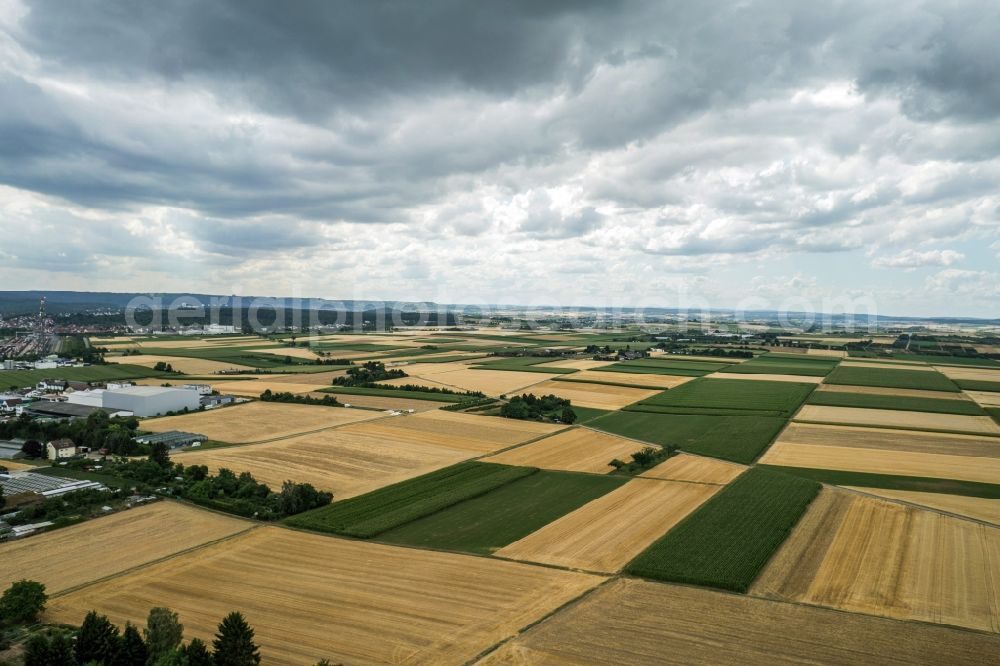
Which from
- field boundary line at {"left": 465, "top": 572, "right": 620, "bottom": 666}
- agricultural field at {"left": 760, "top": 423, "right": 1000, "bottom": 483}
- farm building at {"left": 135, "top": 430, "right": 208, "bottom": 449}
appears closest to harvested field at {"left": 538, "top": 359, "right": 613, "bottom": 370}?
agricultural field at {"left": 760, "top": 423, "right": 1000, "bottom": 483}

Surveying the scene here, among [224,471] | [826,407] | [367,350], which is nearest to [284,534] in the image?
[224,471]

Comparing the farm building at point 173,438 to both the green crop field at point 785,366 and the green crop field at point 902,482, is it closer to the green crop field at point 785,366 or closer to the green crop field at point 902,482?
the green crop field at point 902,482

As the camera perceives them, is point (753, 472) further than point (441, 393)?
No

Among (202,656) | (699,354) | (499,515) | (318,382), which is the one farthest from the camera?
(699,354)

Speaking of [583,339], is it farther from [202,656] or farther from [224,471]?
[202,656]

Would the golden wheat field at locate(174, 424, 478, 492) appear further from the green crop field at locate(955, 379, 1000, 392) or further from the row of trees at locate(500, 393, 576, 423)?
the green crop field at locate(955, 379, 1000, 392)

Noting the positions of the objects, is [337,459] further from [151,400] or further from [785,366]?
[785,366]
